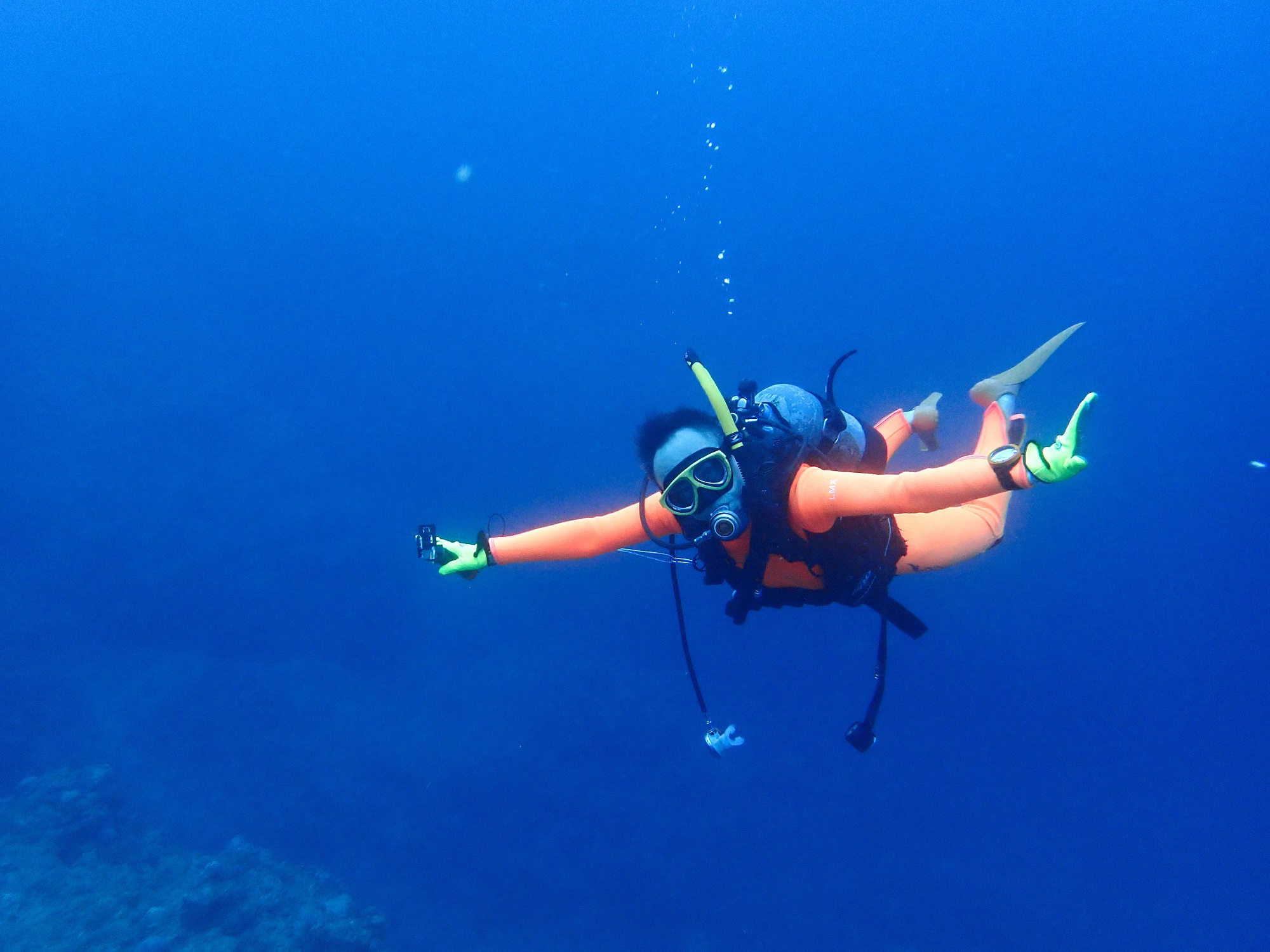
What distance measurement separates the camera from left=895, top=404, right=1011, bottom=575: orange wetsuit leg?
388 centimetres

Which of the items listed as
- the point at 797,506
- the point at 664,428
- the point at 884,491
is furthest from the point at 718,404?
the point at 884,491

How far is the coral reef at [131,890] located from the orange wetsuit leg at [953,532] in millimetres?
11256

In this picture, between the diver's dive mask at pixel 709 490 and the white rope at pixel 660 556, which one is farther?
the white rope at pixel 660 556

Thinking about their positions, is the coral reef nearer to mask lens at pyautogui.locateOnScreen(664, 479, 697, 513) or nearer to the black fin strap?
the black fin strap

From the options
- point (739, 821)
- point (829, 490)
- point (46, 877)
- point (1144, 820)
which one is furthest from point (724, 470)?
point (1144, 820)

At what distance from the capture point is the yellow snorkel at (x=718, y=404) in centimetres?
266

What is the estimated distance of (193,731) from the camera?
43.4 feet

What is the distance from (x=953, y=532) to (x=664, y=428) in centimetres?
195

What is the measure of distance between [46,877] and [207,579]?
17.2 feet

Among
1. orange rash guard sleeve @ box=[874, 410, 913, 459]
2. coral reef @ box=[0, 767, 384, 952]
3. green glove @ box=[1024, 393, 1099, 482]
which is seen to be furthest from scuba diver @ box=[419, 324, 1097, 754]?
coral reef @ box=[0, 767, 384, 952]

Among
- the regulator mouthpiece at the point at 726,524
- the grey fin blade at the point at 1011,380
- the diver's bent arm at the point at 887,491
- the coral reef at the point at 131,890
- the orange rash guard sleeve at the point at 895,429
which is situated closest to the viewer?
the diver's bent arm at the point at 887,491

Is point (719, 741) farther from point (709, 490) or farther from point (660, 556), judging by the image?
point (709, 490)

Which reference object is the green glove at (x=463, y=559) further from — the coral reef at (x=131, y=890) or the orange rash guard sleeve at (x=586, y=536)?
the coral reef at (x=131, y=890)

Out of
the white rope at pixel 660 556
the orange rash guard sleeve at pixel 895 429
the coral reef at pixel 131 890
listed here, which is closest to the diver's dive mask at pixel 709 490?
the white rope at pixel 660 556
